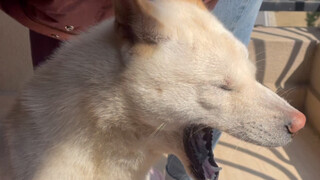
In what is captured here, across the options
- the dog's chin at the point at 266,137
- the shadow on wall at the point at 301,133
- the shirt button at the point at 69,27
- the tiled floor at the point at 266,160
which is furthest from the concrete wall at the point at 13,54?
the dog's chin at the point at 266,137

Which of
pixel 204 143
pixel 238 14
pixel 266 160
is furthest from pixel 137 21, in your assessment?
pixel 266 160

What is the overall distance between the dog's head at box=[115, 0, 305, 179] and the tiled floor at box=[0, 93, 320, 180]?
4.33ft

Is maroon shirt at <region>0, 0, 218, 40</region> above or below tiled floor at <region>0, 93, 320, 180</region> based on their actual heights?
above

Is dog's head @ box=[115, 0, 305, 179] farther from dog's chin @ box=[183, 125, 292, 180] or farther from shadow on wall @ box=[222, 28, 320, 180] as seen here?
shadow on wall @ box=[222, 28, 320, 180]

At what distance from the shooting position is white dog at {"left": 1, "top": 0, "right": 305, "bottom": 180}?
1.28 meters

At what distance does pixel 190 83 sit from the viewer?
1282 millimetres

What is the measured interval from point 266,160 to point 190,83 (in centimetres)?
167

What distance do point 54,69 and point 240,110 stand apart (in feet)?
1.81

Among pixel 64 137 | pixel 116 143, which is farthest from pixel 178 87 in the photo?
pixel 64 137

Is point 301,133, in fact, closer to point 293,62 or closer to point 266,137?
point 293,62

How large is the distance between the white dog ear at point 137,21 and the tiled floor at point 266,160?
1.48 m

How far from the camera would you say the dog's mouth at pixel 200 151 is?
138 centimetres

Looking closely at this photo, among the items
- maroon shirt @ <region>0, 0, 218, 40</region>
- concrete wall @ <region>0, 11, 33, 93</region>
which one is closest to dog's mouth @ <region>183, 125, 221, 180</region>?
maroon shirt @ <region>0, 0, 218, 40</region>

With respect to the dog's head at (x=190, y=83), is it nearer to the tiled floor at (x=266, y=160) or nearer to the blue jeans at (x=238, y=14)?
the blue jeans at (x=238, y=14)
